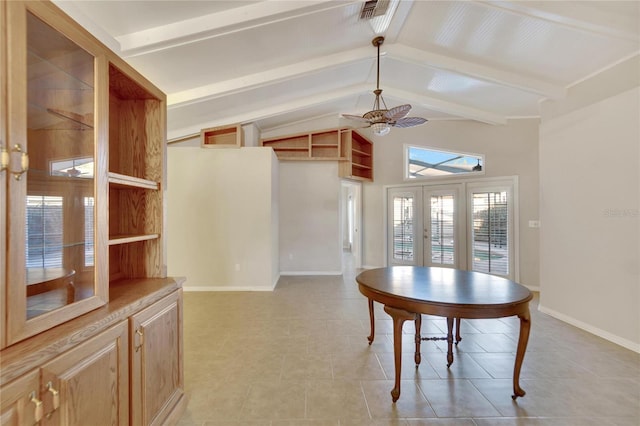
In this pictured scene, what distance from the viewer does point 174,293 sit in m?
1.82

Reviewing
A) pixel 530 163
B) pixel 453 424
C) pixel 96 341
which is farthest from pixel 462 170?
pixel 96 341

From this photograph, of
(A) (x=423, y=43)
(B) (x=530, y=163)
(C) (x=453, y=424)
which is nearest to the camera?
(C) (x=453, y=424)

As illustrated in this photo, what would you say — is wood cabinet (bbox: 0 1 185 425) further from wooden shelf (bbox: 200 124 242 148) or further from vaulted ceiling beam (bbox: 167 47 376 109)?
wooden shelf (bbox: 200 124 242 148)

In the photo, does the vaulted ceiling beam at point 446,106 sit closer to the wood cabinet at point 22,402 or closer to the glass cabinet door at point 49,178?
the glass cabinet door at point 49,178

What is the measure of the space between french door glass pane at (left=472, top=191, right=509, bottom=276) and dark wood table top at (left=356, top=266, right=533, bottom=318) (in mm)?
3464

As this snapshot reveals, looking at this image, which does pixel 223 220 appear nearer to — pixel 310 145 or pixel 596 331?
pixel 310 145

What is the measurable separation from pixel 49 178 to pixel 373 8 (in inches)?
126

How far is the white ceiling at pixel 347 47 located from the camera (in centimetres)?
252

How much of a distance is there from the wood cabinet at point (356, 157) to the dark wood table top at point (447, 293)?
11.7 ft

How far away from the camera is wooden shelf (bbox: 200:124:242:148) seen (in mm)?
4902

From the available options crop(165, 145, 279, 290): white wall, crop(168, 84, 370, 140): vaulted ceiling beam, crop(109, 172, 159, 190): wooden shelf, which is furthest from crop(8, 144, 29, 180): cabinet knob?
crop(168, 84, 370, 140): vaulted ceiling beam

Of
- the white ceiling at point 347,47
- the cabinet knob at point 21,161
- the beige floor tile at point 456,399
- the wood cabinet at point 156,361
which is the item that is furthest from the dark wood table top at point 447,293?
the white ceiling at point 347,47

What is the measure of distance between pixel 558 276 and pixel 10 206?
507 cm

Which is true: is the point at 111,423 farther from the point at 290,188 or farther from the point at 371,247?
the point at 371,247
